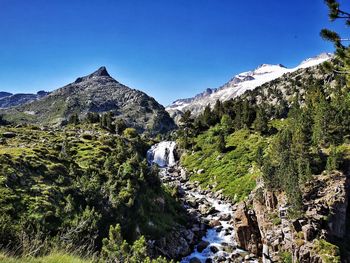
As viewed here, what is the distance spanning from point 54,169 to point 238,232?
30.3 m

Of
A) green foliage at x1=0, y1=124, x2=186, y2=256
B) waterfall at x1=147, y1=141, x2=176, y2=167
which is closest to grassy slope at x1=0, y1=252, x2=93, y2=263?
green foliage at x1=0, y1=124, x2=186, y2=256

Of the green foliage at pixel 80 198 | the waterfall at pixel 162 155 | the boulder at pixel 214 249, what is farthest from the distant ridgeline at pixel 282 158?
the green foliage at pixel 80 198

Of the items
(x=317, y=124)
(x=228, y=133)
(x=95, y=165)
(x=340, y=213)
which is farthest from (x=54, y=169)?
(x=228, y=133)

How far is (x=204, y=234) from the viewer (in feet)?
174

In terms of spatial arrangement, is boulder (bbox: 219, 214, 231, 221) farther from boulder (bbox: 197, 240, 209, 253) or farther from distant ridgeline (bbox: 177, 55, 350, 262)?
boulder (bbox: 197, 240, 209, 253)

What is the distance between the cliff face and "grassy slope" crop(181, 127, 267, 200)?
42.5ft

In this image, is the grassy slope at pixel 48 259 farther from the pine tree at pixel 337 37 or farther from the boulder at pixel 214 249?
the boulder at pixel 214 249

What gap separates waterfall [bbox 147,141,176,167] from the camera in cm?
11100

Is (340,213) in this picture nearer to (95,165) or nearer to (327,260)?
(327,260)

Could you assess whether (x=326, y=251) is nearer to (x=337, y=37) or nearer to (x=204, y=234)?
(x=204, y=234)

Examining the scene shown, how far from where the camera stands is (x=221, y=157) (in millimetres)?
88750

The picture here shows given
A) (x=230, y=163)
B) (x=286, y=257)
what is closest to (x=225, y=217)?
(x=286, y=257)

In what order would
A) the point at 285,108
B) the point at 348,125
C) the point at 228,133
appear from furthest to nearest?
the point at 285,108 < the point at 228,133 < the point at 348,125

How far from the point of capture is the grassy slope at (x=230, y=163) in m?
69.6
